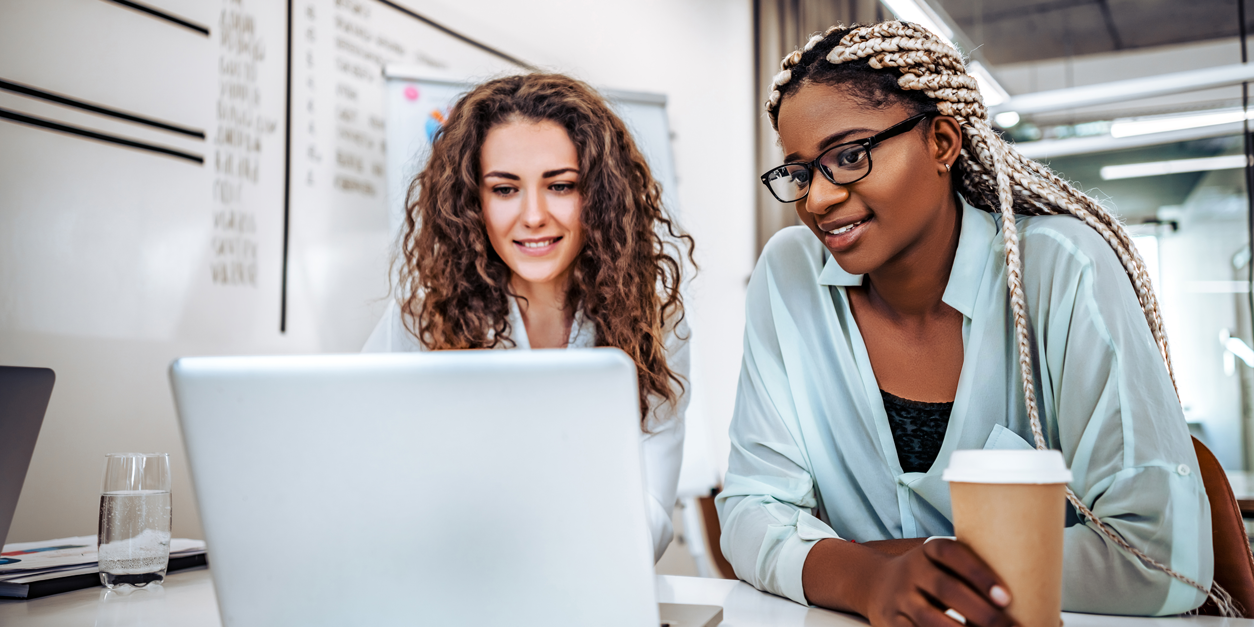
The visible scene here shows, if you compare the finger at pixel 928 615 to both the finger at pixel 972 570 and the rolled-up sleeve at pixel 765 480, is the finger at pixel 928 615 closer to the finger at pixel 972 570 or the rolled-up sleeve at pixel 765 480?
the finger at pixel 972 570

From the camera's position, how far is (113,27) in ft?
5.69

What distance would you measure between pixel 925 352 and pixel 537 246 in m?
0.69

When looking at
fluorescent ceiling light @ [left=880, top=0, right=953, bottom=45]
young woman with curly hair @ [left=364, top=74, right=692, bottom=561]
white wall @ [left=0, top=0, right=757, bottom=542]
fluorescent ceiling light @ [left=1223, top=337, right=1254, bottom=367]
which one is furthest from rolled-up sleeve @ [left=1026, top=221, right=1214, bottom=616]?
fluorescent ceiling light @ [left=1223, top=337, right=1254, bottom=367]

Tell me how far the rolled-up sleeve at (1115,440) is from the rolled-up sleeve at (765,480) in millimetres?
273

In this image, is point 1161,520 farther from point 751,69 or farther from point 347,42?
Answer: point 751,69

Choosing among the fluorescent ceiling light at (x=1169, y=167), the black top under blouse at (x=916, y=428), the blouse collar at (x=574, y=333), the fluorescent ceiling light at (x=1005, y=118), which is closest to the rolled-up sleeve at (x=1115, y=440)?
the black top under blouse at (x=916, y=428)

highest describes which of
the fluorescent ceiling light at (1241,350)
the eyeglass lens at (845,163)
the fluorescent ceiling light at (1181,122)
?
the fluorescent ceiling light at (1181,122)

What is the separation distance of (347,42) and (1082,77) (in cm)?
501

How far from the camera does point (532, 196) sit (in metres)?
1.47

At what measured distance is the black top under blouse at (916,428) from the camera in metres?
1.08

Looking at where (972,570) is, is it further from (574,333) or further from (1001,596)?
(574,333)

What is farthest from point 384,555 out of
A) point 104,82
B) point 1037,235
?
point 104,82

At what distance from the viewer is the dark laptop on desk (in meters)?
0.73

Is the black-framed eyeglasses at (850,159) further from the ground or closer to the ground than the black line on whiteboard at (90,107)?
closer to the ground
